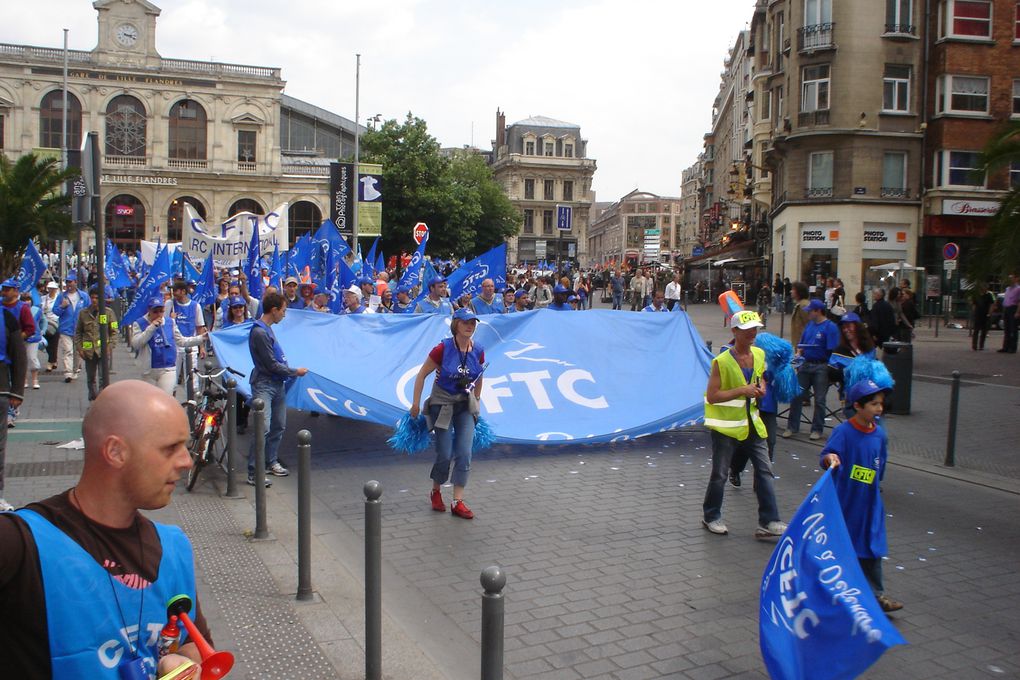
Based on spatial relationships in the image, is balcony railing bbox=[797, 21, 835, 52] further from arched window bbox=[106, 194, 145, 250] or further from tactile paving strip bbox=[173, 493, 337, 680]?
arched window bbox=[106, 194, 145, 250]

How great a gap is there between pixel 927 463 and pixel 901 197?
30.4 metres

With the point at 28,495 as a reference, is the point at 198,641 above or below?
above

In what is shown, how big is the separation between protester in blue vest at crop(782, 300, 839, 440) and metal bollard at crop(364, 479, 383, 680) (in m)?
8.25

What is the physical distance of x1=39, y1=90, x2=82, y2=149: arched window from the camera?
6512 cm

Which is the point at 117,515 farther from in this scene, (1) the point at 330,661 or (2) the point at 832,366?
(2) the point at 832,366

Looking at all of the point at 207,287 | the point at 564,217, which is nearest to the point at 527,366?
the point at 207,287

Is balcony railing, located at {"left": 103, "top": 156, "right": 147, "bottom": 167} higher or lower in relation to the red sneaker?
higher

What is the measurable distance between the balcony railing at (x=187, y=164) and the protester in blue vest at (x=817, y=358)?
2545 inches

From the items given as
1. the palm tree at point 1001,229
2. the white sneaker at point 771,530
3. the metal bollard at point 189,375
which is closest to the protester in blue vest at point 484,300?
the metal bollard at point 189,375

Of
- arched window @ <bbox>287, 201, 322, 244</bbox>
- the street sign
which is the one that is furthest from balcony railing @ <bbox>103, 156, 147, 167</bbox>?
the street sign

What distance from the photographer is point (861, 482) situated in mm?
5539

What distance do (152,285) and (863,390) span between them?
14063mm

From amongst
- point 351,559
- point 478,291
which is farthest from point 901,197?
point 351,559

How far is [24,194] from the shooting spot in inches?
1151
